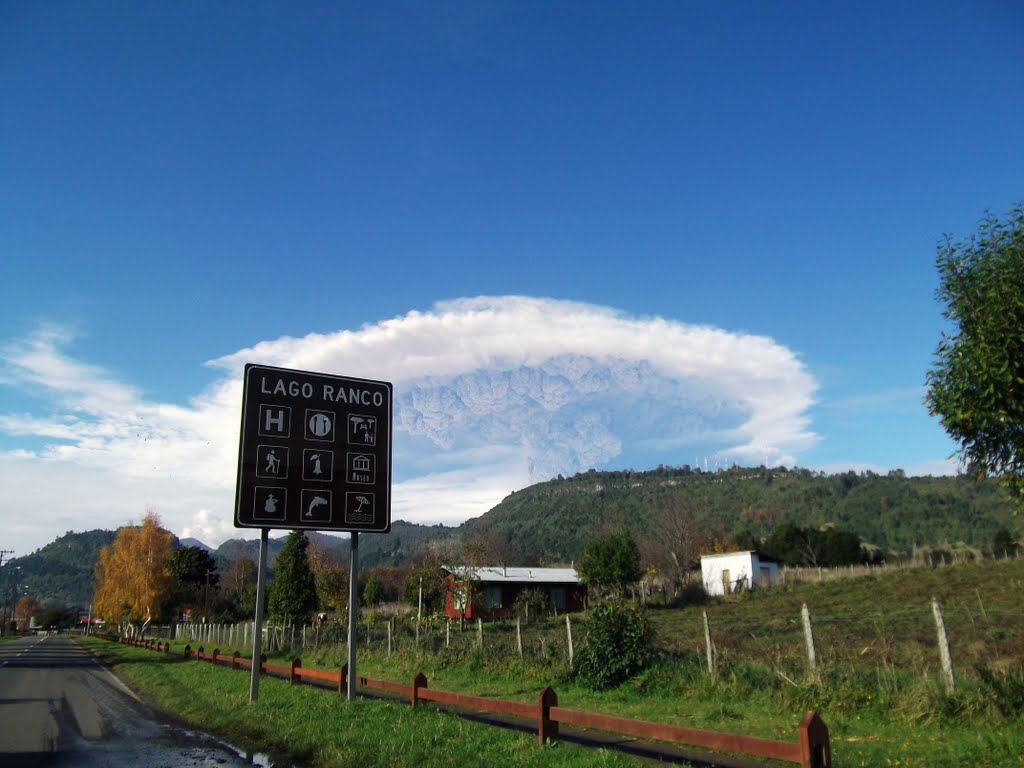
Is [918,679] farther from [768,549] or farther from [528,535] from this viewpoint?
[528,535]

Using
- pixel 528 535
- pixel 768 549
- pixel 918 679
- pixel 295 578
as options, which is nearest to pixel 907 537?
pixel 768 549

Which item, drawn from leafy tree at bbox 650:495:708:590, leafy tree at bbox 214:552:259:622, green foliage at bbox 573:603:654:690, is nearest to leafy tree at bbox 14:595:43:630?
leafy tree at bbox 214:552:259:622

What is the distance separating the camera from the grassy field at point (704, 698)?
10.1 metres

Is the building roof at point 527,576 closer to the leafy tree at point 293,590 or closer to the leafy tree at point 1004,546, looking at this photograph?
the leafy tree at point 293,590

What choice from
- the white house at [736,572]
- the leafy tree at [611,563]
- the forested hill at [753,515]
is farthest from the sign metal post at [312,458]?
the forested hill at [753,515]

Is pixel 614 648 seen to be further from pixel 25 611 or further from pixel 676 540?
pixel 25 611

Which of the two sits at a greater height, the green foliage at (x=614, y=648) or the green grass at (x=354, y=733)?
the green foliage at (x=614, y=648)

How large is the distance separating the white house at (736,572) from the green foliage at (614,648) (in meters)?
43.1

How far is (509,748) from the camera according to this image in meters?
10.1

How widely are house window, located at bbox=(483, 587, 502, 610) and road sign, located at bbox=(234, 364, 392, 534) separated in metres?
46.2

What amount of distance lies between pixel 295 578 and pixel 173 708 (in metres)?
28.5

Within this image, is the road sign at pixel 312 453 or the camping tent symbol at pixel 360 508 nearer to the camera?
the road sign at pixel 312 453

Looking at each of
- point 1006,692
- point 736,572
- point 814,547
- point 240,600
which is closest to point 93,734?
point 1006,692

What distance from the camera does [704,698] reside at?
15.0 metres
